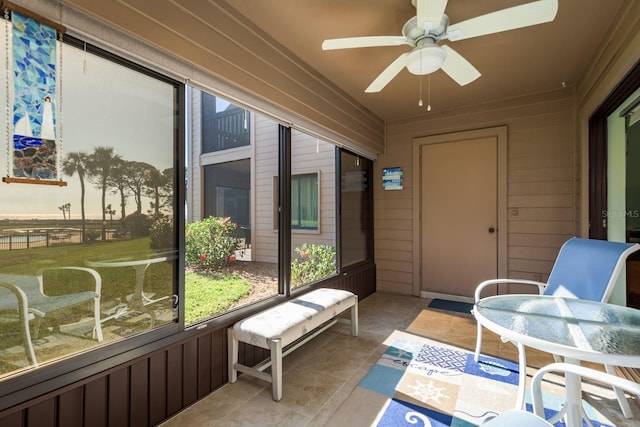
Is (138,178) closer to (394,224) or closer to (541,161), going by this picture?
(394,224)

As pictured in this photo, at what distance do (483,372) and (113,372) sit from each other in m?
2.47

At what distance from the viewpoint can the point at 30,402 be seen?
4.30 feet

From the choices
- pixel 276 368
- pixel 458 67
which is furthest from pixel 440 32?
pixel 276 368

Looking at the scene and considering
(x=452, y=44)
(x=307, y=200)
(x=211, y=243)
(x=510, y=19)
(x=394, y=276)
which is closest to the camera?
(x=510, y=19)

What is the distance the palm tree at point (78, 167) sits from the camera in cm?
146

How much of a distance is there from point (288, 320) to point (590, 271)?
81.7 inches

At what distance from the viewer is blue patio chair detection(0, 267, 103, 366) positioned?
1.29 meters

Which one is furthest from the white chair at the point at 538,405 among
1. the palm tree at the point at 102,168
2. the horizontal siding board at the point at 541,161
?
the horizontal siding board at the point at 541,161

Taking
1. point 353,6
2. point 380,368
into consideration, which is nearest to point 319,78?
point 353,6

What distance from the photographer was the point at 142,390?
5.62 feet

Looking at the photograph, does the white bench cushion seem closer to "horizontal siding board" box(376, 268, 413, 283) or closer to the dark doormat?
the dark doormat

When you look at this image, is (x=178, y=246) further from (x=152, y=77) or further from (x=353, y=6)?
(x=353, y=6)

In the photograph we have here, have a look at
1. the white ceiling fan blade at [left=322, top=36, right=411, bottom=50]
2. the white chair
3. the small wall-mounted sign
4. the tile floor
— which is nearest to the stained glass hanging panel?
the white ceiling fan blade at [left=322, top=36, right=411, bottom=50]

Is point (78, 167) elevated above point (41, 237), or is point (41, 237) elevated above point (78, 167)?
point (78, 167)
